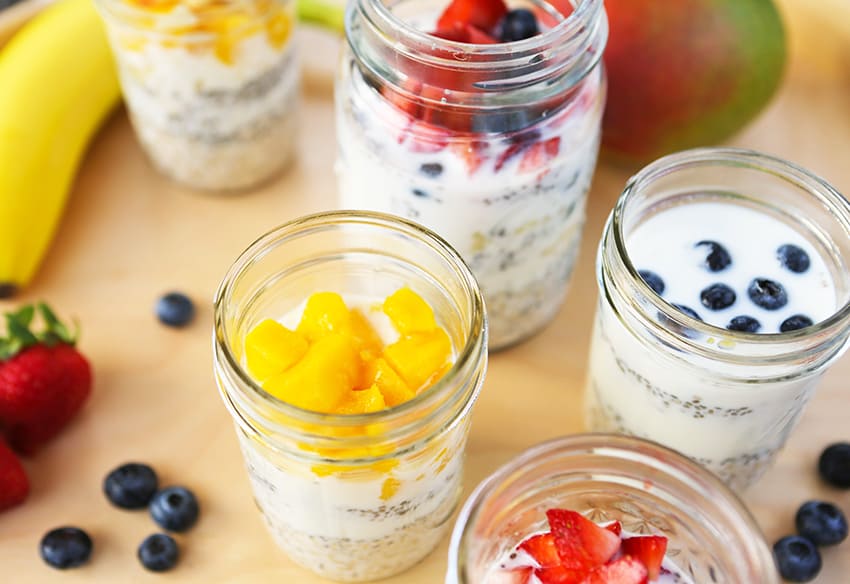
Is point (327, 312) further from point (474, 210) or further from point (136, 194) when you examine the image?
point (136, 194)

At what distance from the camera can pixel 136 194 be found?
1.61m

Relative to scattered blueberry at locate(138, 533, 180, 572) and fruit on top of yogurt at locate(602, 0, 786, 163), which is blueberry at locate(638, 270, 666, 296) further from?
scattered blueberry at locate(138, 533, 180, 572)

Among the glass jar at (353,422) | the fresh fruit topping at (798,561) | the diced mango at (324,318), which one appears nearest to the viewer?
the glass jar at (353,422)

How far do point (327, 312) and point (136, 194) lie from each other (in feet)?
2.11

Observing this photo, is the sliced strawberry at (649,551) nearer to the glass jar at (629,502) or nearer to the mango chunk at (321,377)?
the glass jar at (629,502)

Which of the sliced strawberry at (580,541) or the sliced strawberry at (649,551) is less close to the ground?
the sliced strawberry at (580,541)

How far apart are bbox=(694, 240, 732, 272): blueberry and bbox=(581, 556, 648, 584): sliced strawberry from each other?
1.16 feet

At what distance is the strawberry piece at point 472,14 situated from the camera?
4.13 feet

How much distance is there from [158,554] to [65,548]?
11 centimetres

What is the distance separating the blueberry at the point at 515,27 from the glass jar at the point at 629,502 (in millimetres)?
507

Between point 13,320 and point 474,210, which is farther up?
point 474,210

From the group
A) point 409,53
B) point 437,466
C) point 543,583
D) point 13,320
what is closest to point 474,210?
point 409,53

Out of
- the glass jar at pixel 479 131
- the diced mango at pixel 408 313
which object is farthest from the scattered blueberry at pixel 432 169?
the diced mango at pixel 408 313

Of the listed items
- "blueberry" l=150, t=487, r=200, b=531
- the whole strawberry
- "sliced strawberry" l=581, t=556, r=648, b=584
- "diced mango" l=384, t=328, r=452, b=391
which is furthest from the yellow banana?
"sliced strawberry" l=581, t=556, r=648, b=584
